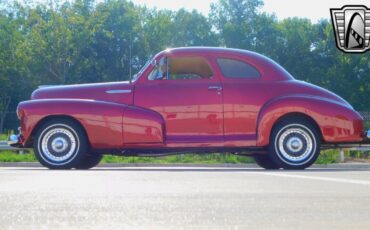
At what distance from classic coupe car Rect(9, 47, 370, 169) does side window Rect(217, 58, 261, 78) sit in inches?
2.5

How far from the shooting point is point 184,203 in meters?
5.01

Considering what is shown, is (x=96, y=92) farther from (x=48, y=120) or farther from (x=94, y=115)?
(x=48, y=120)

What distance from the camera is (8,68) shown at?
206 feet

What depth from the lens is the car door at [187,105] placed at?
10.7 meters

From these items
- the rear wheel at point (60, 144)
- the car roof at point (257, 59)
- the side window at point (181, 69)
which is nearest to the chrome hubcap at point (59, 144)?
the rear wheel at point (60, 144)

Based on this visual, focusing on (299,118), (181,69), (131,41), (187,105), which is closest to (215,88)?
(187,105)

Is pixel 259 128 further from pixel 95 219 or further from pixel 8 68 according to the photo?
pixel 8 68

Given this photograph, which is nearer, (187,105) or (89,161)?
(187,105)

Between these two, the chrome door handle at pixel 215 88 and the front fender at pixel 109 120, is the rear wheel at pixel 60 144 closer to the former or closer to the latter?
the front fender at pixel 109 120

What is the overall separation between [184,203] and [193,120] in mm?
5714

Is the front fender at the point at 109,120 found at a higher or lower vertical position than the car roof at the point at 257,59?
lower

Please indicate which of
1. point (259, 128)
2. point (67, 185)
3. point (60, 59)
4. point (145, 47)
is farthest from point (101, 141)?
point (145, 47)

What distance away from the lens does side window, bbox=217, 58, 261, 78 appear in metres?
11.1

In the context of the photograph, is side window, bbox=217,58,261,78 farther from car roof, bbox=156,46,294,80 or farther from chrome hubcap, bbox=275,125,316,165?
chrome hubcap, bbox=275,125,316,165
